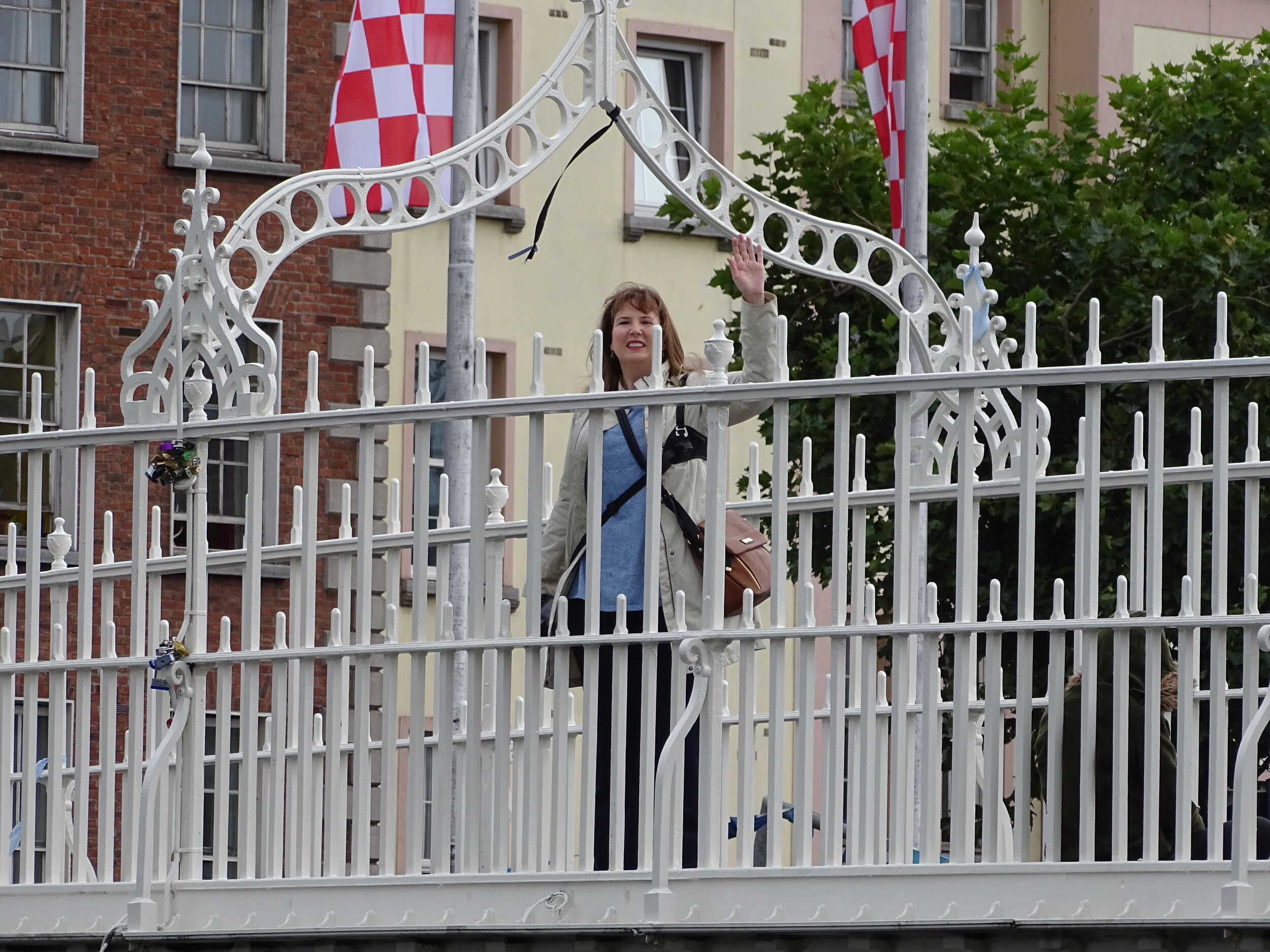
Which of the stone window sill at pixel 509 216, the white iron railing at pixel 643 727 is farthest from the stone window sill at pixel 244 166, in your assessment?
the white iron railing at pixel 643 727

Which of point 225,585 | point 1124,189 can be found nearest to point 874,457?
point 1124,189

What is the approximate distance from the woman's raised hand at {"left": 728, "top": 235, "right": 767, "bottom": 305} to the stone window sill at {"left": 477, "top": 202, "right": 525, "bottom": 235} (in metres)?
19.6

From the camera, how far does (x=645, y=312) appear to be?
915 centimetres

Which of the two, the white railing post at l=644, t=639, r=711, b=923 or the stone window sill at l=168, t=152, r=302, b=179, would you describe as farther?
the stone window sill at l=168, t=152, r=302, b=179

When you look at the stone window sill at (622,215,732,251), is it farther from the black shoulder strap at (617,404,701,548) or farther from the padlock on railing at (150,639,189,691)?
the padlock on railing at (150,639,189,691)

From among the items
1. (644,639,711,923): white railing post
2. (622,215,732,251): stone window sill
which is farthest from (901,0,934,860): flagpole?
(644,639,711,923): white railing post

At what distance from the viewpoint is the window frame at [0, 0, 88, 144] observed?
85.6 ft

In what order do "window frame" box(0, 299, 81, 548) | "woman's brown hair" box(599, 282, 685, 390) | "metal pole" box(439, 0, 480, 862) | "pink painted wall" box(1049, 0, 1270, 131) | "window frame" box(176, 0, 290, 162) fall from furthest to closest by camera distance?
"pink painted wall" box(1049, 0, 1270, 131)
"window frame" box(176, 0, 290, 162)
"window frame" box(0, 299, 81, 548)
"metal pole" box(439, 0, 480, 862)
"woman's brown hair" box(599, 282, 685, 390)

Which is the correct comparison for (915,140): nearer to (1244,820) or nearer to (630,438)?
(630,438)

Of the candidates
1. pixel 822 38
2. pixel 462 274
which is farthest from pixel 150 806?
pixel 822 38

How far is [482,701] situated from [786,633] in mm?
957

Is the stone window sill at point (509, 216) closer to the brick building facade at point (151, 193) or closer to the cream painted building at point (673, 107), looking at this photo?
the cream painted building at point (673, 107)

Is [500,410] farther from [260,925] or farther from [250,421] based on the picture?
[260,925]

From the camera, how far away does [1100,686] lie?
8.64 meters
